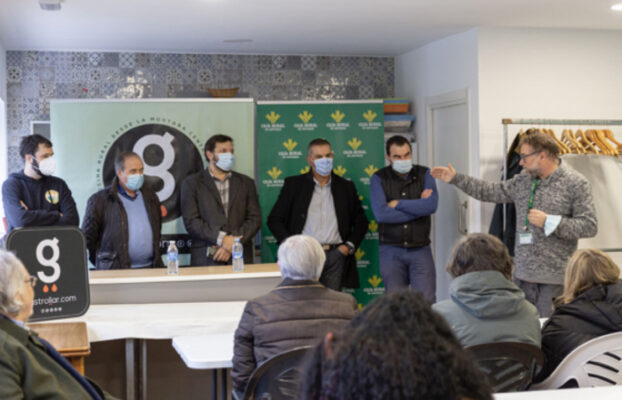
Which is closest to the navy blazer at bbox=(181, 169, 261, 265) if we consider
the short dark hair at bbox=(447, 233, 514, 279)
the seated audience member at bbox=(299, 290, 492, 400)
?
the short dark hair at bbox=(447, 233, 514, 279)

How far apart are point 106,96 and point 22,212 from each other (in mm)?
2168

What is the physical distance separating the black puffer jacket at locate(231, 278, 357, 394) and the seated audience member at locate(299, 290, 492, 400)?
1.89m

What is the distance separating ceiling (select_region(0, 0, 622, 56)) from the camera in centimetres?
466

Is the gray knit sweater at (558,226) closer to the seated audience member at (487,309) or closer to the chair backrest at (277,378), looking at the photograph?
the seated audience member at (487,309)

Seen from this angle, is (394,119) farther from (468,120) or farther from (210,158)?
(210,158)

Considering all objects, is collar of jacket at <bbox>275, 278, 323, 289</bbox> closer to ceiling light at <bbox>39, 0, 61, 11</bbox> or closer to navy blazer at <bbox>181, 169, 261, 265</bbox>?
navy blazer at <bbox>181, 169, 261, 265</bbox>

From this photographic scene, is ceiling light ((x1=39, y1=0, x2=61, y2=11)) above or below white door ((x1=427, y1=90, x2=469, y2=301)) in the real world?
above

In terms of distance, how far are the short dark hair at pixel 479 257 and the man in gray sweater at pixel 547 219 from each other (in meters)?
1.56

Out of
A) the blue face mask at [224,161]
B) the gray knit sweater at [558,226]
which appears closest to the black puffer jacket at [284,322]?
the gray knit sweater at [558,226]

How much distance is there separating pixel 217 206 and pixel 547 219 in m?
Result: 2.40

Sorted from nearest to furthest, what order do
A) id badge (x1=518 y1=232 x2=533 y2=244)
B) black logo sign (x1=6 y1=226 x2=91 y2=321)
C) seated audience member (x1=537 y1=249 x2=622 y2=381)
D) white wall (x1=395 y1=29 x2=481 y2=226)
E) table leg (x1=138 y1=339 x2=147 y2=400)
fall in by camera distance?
1. seated audience member (x1=537 y1=249 x2=622 y2=381)
2. black logo sign (x1=6 y1=226 x2=91 y2=321)
3. table leg (x1=138 y1=339 x2=147 y2=400)
4. id badge (x1=518 y1=232 x2=533 y2=244)
5. white wall (x1=395 y1=29 x2=481 y2=226)

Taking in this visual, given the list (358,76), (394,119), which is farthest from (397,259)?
(358,76)

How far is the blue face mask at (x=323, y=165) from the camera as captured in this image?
548 cm

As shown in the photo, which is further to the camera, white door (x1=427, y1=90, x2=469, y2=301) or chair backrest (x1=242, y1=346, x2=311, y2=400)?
white door (x1=427, y1=90, x2=469, y2=301)
